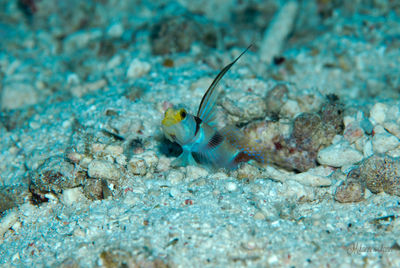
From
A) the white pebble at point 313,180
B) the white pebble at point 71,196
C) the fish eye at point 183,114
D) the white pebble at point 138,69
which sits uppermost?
the fish eye at point 183,114

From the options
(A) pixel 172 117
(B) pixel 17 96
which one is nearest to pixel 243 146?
(A) pixel 172 117

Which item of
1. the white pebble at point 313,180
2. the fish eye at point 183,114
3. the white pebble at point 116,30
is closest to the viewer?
the fish eye at point 183,114

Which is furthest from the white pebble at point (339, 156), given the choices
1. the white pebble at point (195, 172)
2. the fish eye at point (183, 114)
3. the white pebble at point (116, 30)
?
the white pebble at point (116, 30)

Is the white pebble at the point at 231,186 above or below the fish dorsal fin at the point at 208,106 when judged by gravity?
below

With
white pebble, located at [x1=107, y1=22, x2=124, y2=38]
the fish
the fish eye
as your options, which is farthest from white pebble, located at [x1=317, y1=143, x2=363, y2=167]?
white pebble, located at [x1=107, y1=22, x2=124, y2=38]

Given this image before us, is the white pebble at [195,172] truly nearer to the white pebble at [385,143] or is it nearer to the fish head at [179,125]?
the fish head at [179,125]

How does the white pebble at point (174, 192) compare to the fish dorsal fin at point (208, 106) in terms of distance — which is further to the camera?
the white pebble at point (174, 192)

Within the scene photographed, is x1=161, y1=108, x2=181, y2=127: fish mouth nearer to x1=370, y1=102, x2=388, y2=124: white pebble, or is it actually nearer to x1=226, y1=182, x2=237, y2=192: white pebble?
x1=226, y1=182, x2=237, y2=192: white pebble
